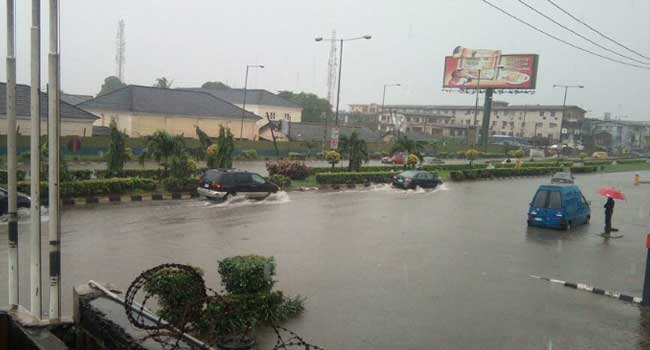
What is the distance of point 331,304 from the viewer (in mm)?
10531

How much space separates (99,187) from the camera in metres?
21.6

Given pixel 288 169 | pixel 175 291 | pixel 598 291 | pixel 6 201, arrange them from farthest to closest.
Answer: pixel 288 169 → pixel 6 201 → pixel 598 291 → pixel 175 291

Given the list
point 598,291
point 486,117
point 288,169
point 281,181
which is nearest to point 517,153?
point 486,117

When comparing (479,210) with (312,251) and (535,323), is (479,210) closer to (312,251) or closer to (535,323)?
(312,251)

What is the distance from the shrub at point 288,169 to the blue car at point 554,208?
1382 cm

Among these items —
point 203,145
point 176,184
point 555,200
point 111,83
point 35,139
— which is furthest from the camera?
point 111,83

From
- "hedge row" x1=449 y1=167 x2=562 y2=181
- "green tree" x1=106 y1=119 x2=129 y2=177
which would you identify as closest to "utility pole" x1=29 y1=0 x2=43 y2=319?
"green tree" x1=106 y1=119 x2=129 y2=177

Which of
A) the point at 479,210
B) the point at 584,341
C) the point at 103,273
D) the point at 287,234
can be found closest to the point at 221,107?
the point at 479,210

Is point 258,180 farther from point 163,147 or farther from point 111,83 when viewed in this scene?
point 111,83

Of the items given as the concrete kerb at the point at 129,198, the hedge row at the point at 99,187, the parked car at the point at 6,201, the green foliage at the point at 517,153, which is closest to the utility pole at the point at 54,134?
the parked car at the point at 6,201

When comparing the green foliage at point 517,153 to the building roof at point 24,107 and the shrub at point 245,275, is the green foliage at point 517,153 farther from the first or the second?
the shrub at point 245,275

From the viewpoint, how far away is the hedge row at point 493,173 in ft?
132

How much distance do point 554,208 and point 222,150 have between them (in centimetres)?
1547

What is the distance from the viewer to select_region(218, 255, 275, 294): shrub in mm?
9117
